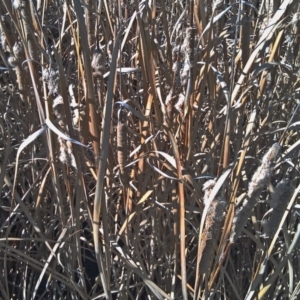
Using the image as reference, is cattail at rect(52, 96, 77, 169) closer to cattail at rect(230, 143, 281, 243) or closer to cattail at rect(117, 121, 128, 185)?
cattail at rect(117, 121, 128, 185)

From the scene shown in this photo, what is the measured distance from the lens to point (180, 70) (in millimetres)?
706

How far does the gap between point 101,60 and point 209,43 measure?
173mm

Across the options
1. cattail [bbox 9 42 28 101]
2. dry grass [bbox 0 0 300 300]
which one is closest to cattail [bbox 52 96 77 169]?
dry grass [bbox 0 0 300 300]

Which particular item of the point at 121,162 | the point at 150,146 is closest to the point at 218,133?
the point at 150,146

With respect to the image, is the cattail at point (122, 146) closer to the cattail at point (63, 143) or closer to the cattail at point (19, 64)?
the cattail at point (63, 143)

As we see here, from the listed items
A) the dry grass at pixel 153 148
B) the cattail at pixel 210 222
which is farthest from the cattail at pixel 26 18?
the cattail at pixel 210 222

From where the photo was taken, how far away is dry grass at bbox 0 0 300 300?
0.62 metres

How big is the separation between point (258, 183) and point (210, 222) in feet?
0.26

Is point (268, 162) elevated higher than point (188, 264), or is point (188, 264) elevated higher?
point (268, 162)

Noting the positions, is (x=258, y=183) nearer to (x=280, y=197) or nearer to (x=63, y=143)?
(x=280, y=197)

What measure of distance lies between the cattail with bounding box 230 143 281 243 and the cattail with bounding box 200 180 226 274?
0.02 metres

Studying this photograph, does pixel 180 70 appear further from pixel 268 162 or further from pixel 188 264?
pixel 188 264

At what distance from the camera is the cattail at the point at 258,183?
1.73 ft

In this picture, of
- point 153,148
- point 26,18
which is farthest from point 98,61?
point 153,148
